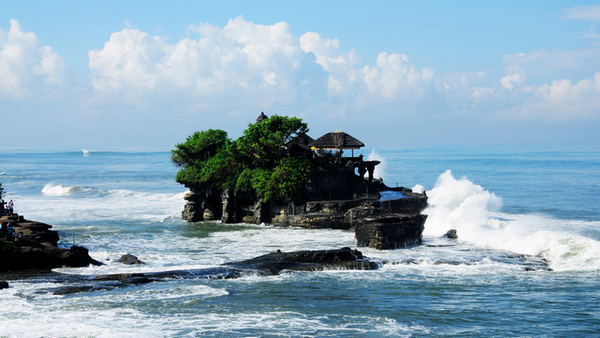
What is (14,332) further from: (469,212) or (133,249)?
(469,212)

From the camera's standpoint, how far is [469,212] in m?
36.2

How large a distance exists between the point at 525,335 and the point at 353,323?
5.40 meters

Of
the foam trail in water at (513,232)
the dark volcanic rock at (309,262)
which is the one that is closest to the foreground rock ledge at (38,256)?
the dark volcanic rock at (309,262)

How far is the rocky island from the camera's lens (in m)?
36.9

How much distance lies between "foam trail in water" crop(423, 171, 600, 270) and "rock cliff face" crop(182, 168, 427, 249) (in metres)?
2.99

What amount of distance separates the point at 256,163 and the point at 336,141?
6.59 meters

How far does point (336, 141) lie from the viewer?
1560 inches

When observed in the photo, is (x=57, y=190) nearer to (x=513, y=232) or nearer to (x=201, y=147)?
(x=201, y=147)

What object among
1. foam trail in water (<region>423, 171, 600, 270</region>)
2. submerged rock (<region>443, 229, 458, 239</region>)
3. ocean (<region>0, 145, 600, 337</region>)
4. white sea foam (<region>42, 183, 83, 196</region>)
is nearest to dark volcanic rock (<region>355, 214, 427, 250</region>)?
ocean (<region>0, 145, 600, 337</region>)

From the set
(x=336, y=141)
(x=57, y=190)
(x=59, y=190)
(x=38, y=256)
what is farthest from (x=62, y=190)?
(x=38, y=256)

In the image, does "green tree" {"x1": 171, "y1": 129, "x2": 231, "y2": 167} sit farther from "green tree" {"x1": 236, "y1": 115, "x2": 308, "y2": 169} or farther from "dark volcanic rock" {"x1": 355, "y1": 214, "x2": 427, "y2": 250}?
"dark volcanic rock" {"x1": 355, "y1": 214, "x2": 427, "y2": 250}

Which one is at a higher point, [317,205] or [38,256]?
[317,205]

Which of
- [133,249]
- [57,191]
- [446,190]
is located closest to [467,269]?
[133,249]

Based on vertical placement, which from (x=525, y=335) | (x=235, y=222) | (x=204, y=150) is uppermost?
(x=204, y=150)
